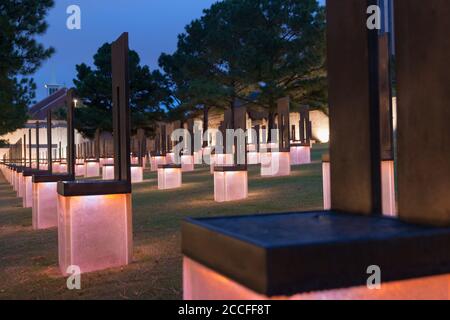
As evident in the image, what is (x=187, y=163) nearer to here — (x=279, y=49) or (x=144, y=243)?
(x=279, y=49)

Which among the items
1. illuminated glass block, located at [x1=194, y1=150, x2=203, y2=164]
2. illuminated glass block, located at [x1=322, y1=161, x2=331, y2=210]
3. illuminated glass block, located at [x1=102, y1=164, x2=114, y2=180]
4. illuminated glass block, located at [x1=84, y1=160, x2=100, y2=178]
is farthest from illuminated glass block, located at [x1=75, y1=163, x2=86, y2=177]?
illuminated glass block, located at [x1=322, y1=161, x2=331, y2=210]

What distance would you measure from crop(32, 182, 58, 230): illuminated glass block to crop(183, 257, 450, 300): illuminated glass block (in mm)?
7333

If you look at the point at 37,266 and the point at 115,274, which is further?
the point at 37,266

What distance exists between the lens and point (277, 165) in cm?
1523

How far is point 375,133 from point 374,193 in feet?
1.09

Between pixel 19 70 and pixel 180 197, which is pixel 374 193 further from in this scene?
pixel 19 70

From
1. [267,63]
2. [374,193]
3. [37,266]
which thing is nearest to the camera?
[374,193]

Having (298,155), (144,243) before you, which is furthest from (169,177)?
(144,243)

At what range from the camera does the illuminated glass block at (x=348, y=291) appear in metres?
1.84

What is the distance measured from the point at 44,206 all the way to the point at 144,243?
3133 mm

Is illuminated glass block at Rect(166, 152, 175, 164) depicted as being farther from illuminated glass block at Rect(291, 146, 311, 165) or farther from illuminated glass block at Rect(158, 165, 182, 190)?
illuminated glass block at Rect(158, 165, 182, 190)

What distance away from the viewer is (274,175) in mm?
15180

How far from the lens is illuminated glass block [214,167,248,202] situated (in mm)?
10852
